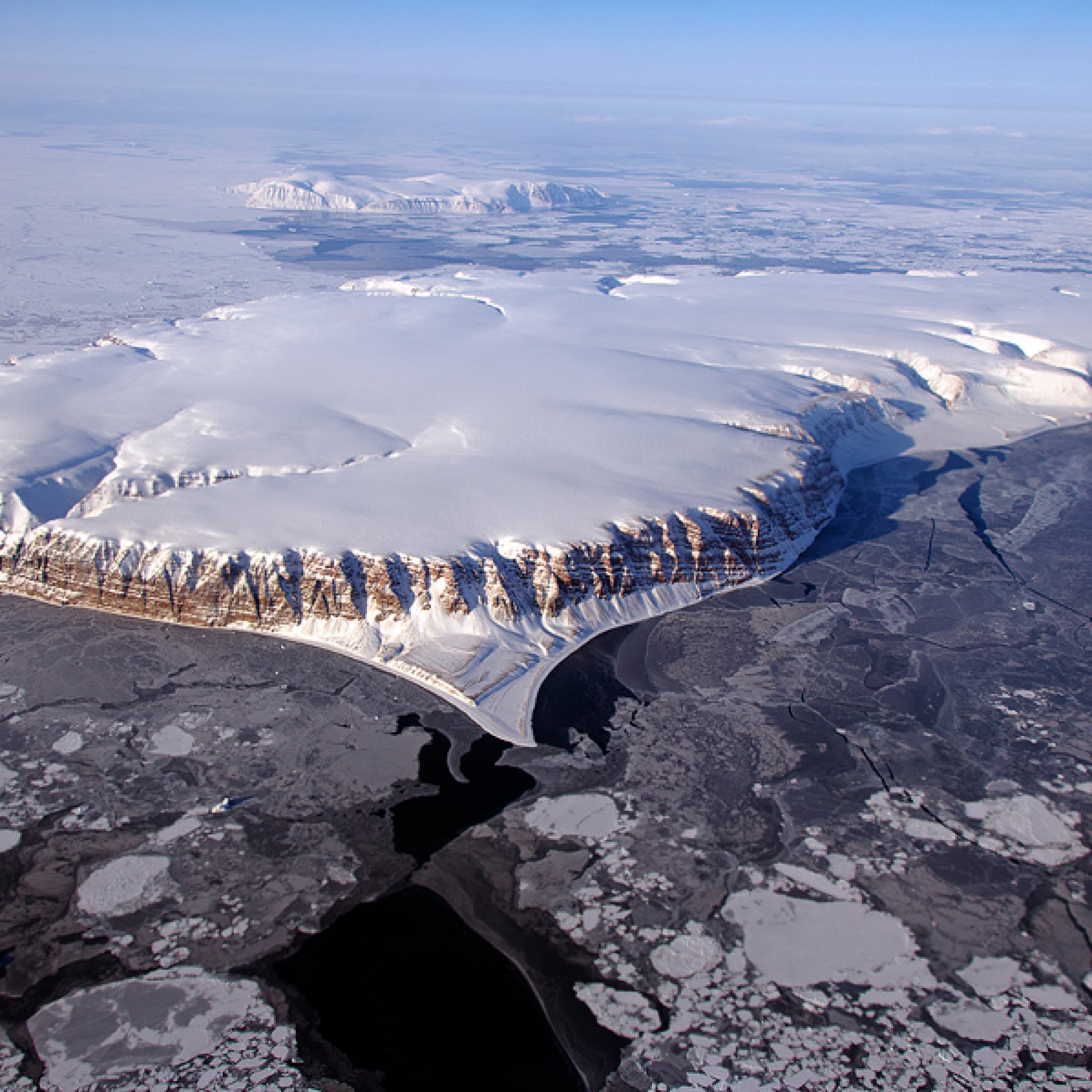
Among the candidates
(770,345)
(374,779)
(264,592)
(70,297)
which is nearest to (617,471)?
(264,592)

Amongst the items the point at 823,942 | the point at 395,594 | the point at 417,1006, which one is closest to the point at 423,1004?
the point at 417,1006

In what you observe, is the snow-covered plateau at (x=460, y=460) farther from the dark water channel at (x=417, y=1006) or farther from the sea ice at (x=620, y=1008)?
the sea ice at (x=620, y=1008)

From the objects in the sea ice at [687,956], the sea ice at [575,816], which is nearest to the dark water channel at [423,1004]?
the sea ice at [687,956]

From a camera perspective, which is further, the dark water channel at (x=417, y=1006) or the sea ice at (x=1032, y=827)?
the sea ice at (x=1032, y=827)

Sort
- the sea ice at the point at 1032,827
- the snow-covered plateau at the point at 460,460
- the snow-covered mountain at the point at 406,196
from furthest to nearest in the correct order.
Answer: the snow-covered mountain at the point at 406,196, the snow-covered plateau at the point at 460,460, the sea ice at the point at 1032,827

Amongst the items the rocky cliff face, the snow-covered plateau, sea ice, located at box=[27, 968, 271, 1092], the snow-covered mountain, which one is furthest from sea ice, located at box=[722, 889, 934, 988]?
the snow-covered mountain

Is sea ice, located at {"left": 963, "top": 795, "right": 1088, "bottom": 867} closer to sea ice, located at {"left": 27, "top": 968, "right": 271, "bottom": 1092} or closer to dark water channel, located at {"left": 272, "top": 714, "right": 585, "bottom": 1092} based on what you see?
dark water channel, located at {"left": 272, "top": 714, "right": 585, "bottom": 1092}

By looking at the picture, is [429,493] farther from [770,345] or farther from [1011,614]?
[770,345]
